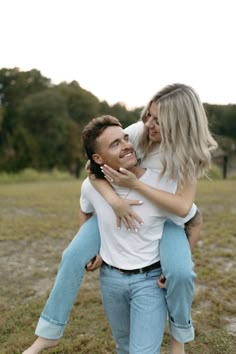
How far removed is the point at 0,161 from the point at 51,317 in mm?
23419

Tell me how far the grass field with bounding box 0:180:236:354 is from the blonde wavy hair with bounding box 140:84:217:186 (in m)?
1.48

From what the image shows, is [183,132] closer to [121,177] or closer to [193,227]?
[121,177]

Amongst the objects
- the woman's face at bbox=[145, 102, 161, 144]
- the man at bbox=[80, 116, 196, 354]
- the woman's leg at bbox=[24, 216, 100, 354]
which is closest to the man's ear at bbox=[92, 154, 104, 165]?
the man at bbox=[80, 116, 196, 354]

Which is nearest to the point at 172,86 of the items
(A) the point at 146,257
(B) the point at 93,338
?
(A) the point at 146,257

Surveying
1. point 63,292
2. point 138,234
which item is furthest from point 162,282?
point 63,292

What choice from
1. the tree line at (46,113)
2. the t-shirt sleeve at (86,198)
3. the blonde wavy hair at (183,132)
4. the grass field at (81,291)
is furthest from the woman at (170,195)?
the tree line at (46,113)

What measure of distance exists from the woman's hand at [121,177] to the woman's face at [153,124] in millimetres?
210

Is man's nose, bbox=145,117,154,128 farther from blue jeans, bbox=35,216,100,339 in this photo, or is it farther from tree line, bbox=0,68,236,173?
tree line, bbox=0,68,236,173

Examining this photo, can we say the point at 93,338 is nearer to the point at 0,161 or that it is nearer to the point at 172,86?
the point at 172,86

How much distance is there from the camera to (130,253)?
1799mm

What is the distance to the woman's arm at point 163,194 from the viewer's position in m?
1.74

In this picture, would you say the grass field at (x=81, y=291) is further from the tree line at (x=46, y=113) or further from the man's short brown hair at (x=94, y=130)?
the tree line at (x=46, y=113)

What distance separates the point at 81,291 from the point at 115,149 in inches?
87.8

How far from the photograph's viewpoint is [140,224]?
1804 millimetres
